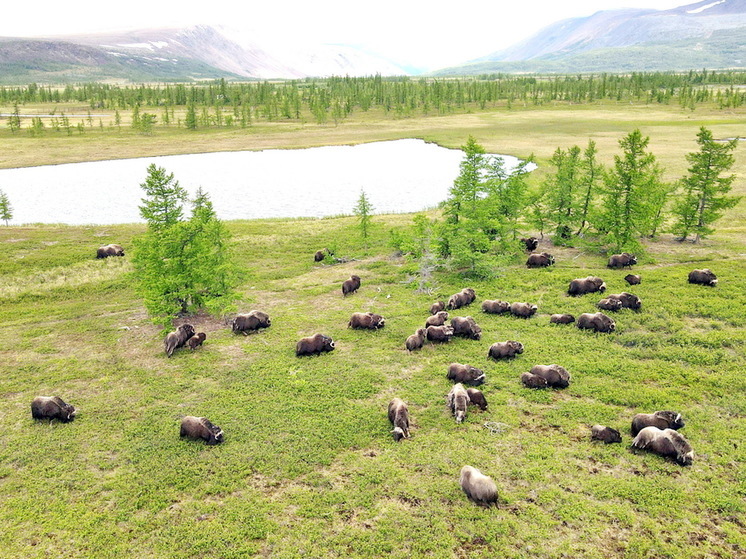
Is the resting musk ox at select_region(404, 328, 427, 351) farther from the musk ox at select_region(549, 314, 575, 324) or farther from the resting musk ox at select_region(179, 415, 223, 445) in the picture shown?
the resting musk ox at select_region(179, 415, 223, 445)

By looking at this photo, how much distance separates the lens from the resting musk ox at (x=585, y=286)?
24094mm

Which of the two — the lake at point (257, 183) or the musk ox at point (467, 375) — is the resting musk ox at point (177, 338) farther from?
the lake at point (257, 183)

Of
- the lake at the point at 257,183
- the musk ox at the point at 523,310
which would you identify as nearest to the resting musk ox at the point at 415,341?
the musk ox at the point at 523,310

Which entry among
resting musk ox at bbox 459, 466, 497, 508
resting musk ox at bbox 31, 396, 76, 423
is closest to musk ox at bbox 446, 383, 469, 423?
resting musk ox at bbox 459, 466, 497, 508

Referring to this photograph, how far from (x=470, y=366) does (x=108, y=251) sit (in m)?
26.9

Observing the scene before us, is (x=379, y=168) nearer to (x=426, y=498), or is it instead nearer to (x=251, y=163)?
(x=251, y=163)

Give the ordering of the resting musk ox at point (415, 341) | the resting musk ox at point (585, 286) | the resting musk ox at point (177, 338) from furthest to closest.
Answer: the resting musk ox at point (585, 286) < the resting musk ox at point (177, 338) < the resting musk ox at point (415, 341)

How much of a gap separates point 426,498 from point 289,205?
4440 centimetres

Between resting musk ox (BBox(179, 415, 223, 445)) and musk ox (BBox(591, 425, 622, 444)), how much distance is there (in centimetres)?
A: 1054

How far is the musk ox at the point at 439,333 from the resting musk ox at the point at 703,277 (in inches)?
511

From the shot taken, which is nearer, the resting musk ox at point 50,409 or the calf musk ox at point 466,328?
the resting musk ox at point 50,409

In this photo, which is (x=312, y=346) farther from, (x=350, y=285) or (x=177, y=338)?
(x=350, y=285)

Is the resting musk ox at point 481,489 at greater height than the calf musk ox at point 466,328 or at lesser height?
lesser

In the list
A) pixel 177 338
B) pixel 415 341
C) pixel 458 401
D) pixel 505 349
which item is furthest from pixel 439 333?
pixel 177 338
